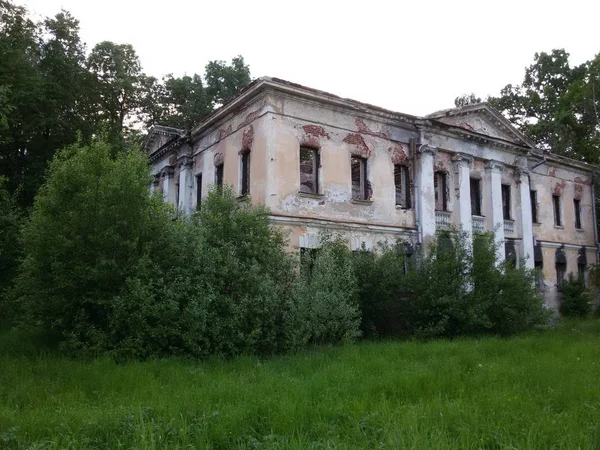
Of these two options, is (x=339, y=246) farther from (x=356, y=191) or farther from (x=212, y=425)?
(x=212, y=425)

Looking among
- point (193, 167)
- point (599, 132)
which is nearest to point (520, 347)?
point (193, 167)

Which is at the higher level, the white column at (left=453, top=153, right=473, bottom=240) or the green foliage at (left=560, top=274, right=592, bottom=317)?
the white column at (left=453, top=153, right=473, bottom=240)

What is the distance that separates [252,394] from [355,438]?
73.5 inches

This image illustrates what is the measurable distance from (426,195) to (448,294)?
5.20 m

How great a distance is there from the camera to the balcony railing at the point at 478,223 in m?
19.2

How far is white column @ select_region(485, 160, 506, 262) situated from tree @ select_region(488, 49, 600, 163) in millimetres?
9404

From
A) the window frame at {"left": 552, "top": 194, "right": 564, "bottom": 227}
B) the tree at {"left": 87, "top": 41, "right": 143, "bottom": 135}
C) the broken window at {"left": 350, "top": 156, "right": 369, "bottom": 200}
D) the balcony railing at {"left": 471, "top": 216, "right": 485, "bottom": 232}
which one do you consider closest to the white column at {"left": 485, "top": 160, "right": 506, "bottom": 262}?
the balcony railing at {"left": 471, "top": 216, "right": 485, "bottom": 232}

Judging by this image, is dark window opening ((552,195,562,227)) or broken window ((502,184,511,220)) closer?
broken window ((502,184,511,220))

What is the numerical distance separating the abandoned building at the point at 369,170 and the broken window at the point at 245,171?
5cm

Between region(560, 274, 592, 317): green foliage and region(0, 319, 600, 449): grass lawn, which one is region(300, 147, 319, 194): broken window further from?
region(560, 274, 592, 317): green foliage

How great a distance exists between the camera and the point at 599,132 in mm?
24797

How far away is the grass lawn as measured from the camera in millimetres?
4914

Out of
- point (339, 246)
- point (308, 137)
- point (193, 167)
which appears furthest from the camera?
point (193, 167)

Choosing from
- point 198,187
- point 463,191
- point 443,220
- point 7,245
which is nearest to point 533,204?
point 463,191
